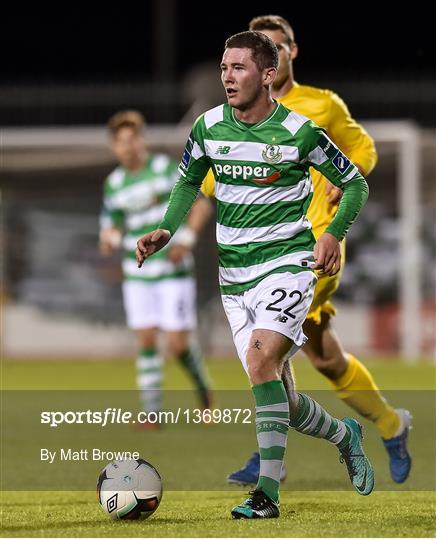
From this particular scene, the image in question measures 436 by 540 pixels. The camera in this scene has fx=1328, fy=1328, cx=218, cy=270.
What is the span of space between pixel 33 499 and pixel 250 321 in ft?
4.46

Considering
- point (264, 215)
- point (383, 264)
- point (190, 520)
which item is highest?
point (264, 215)

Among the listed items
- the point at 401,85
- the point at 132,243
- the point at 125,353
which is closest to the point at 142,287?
the point at 132,243

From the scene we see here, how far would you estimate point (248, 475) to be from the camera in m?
6.17

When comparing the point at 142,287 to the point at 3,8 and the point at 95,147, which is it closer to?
the point at 95,147

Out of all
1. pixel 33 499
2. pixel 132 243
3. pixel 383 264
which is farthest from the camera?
pixel 383 264

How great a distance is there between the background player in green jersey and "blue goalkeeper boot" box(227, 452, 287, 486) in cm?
294

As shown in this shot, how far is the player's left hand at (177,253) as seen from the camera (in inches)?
364

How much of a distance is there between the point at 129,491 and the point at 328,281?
1595 millimetres

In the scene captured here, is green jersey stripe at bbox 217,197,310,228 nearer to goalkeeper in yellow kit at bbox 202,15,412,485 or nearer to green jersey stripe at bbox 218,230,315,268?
green jersey stripe at bbox 218,230,315,268

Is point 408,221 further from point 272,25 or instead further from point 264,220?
point 264,220

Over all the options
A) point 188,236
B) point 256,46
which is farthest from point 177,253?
point 256,46

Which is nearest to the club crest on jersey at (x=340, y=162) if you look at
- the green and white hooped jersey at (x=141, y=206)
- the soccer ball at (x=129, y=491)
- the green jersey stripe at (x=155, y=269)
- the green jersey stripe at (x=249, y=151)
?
the green jersey stripe at (x=249, y=151)

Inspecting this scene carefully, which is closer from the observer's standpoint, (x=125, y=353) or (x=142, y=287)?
(x=142, y=287)

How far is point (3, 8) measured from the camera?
3131cm
